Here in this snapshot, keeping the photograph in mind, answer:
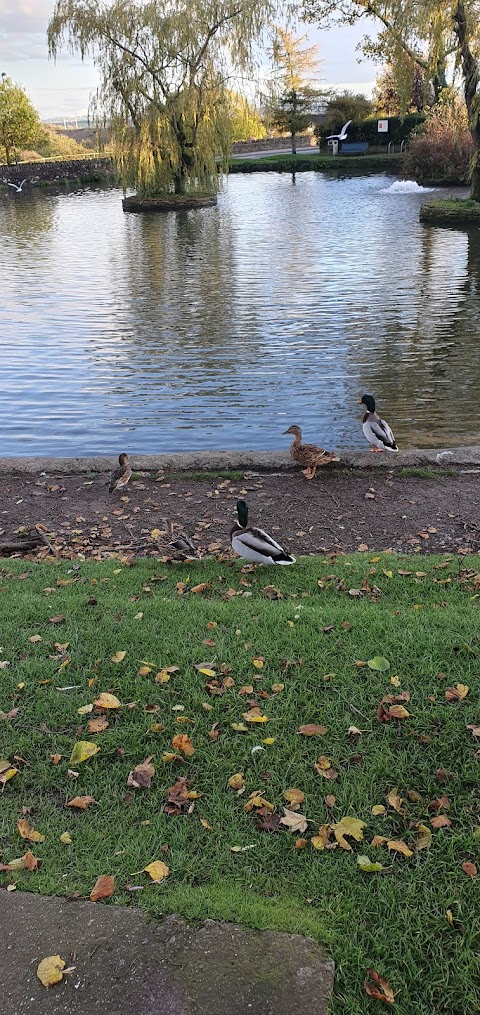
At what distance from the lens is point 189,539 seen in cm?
655

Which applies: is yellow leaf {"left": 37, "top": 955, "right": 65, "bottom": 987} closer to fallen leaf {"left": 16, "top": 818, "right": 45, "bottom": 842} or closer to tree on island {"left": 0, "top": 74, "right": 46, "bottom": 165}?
fallen leaf {"left": 16, "top": 818, "right": 45, "bottom": 842}

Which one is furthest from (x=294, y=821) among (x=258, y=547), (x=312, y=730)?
(x=258, y=547)

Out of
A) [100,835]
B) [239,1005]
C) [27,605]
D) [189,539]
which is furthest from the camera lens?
[189,539]

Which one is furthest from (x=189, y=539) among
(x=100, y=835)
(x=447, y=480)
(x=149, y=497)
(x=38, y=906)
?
(x=38, y=906)

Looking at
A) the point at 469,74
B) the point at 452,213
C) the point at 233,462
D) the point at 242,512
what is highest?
the point at 469,74

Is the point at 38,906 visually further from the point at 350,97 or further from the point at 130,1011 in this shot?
the point at 350,97

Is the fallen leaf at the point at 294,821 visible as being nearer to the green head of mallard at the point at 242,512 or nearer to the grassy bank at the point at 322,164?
the green head of mallard at the point at 242,512

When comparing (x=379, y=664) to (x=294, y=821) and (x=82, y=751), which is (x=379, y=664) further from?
(x=82, y=751)

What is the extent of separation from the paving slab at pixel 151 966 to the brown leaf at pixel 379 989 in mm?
127

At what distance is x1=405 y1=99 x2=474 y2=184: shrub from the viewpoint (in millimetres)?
37778

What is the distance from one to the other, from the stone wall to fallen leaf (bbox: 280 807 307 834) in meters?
57.0

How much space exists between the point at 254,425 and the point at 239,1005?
8.55 metres

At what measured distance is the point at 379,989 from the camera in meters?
2.50

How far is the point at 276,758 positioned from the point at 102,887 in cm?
98
